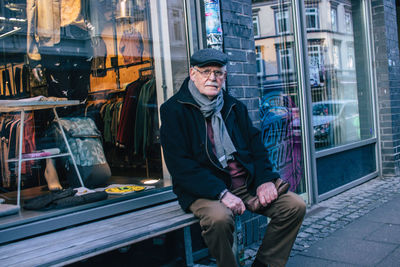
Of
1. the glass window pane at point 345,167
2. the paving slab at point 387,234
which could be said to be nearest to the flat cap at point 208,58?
A: the paving slab at point 387,234

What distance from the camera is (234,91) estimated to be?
3812 millimetres

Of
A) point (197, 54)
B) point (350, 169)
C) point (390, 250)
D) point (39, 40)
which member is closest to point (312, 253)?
point (390, 250)

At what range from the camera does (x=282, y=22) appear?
531 centimetres

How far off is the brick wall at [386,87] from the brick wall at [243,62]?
374cm

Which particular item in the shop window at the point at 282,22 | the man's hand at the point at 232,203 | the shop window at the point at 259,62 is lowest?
the man's hand at the point at 232,203

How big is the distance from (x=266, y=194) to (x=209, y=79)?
2.92 feet

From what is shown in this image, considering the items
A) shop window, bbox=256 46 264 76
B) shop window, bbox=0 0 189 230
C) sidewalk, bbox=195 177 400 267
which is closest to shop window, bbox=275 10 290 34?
shop window, bbox=256 46 264 76

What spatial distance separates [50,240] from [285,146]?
3.17 meters

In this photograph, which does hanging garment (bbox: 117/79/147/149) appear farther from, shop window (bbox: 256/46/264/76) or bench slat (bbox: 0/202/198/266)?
bench slat (bbox: 0/202/198/266)

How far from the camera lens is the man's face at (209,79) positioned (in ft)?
9.55

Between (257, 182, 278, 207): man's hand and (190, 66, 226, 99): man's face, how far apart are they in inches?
29.0

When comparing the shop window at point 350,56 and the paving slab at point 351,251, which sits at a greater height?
the shop window at point 350,56

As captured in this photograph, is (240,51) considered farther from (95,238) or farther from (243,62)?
(95,238)

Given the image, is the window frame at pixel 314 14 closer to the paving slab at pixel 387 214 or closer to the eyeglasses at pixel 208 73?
the paving slab at pixel 387 214
